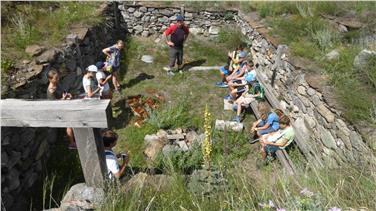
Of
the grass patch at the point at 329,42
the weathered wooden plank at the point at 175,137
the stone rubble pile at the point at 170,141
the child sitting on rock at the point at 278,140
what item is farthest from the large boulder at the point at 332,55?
the weathered wooden plank at the point at 175,137

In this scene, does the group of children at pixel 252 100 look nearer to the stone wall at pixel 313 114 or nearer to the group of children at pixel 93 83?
the stone wall at pixel 313 114

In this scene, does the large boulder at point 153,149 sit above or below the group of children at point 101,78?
below

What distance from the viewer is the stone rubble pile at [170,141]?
661 centimetres

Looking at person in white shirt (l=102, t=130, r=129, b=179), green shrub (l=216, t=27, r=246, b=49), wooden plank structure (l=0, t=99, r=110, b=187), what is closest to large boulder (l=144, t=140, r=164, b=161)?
person in white shirt (l=102, t=130, r=129, b=179)

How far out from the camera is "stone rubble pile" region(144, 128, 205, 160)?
21.7 ft

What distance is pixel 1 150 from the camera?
4.91 meters

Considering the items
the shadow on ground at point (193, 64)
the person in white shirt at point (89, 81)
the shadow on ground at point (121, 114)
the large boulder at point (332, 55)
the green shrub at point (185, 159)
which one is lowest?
the shadow on ground at point (121, 114)

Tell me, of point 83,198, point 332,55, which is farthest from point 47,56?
point 332,55

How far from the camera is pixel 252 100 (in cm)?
795

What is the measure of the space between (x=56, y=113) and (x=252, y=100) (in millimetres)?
5283

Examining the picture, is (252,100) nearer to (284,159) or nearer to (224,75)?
(224,75)

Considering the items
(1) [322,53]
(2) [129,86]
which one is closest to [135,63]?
(2) [129,86]

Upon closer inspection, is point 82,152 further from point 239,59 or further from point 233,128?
point 239,59

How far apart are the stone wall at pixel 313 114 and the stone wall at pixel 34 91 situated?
165 inches
